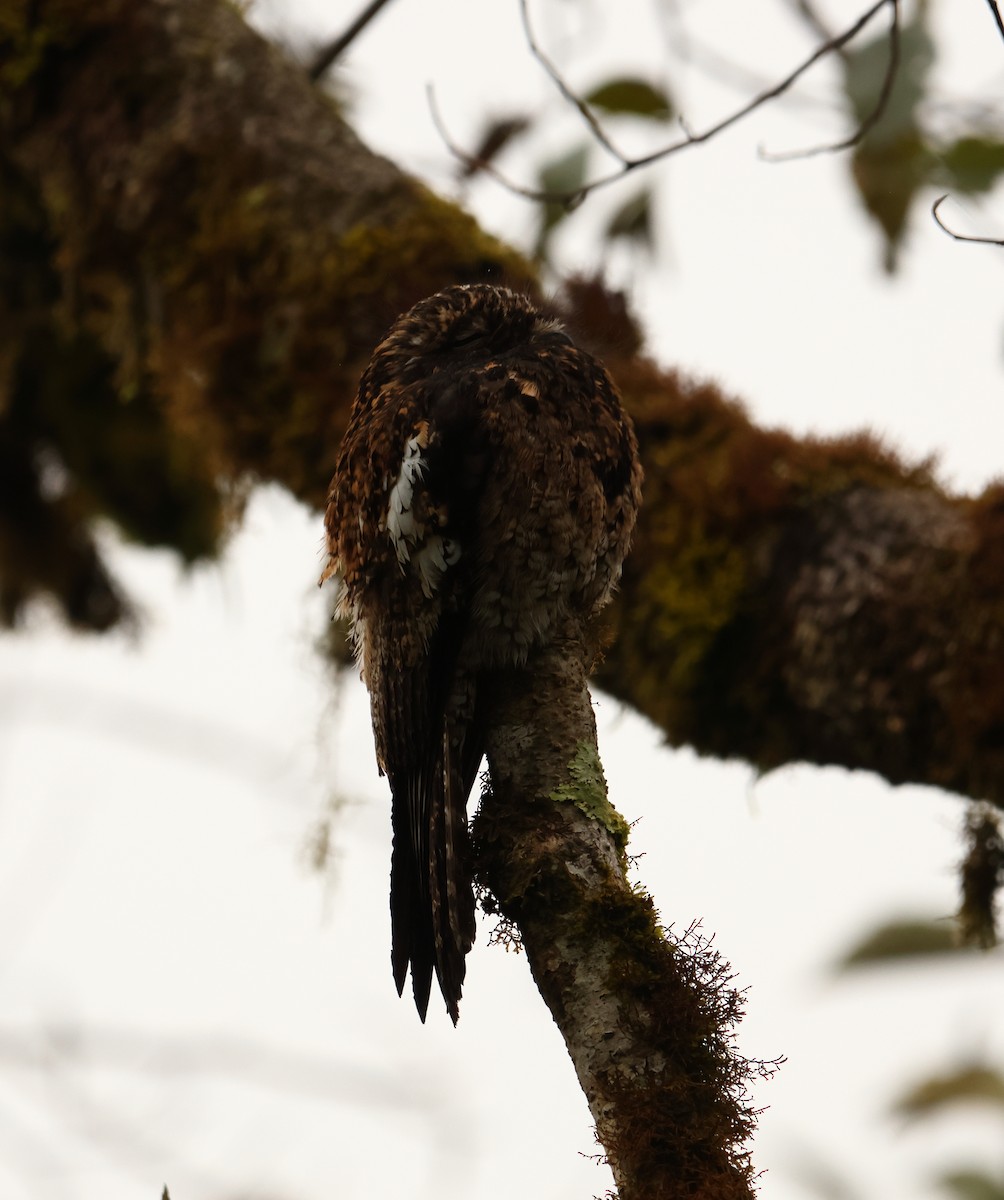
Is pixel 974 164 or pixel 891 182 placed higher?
pixel 891 182

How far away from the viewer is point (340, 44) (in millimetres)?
4523

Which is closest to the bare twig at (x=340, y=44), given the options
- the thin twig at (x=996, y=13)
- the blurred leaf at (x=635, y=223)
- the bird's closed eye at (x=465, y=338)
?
the blurred leaf at (x=635, y=223)

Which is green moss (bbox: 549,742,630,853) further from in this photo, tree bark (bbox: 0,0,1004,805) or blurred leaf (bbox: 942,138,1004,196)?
Answer: blurred leaf (bbox: 942,138,1004,196)

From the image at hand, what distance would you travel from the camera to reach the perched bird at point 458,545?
2176mm

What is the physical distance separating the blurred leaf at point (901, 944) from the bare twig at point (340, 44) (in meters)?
3.01

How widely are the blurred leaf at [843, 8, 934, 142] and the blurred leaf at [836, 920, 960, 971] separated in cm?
192

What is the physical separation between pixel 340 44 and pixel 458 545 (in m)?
2.78

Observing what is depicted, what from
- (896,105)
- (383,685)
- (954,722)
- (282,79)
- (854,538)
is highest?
(282,79)

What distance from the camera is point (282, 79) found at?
408 centimetres

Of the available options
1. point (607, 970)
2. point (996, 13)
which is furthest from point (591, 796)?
point (996, 13)

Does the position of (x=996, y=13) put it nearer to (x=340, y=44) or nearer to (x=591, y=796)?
(x=591, y=796)

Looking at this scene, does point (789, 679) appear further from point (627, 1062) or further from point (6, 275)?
point (6, 275)

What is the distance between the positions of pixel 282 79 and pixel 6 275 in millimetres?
1412

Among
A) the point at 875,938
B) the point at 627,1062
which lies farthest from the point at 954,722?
the point at 627,1062
